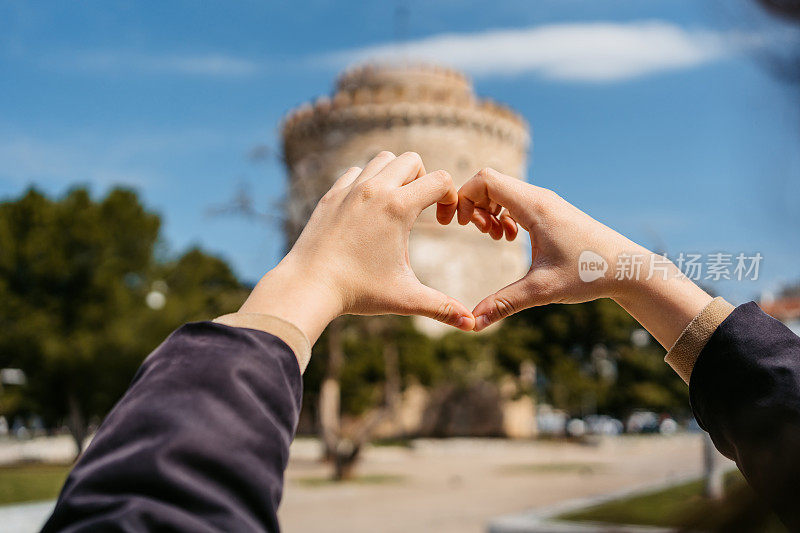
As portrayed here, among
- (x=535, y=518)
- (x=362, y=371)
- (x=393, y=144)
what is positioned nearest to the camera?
(x=535, y=518)

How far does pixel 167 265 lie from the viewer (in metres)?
18.2

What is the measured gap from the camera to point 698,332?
1.11m

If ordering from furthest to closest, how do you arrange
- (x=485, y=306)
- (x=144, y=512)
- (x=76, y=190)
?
(x=76, y=190) < (x=485, y=306) < (x=144, y=512)

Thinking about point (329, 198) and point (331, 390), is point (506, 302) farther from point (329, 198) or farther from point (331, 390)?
point (331, 390)

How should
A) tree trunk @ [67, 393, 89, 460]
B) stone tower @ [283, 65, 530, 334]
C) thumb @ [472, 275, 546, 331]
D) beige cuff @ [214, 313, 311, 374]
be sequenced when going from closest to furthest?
beige cuff @ [214, 313, 311, 374]
thumb @ [472, 275, 546, 331]
tree trunk @ [67, 393, 89, 460]
stone tower @ [283, 65, 530, 334]

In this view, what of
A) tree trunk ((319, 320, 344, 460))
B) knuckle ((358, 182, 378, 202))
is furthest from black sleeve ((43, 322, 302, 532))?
tree trunk ((319, 320, 344, 460))

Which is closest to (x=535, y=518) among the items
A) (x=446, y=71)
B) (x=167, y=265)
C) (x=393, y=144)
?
(x=167, y=265)

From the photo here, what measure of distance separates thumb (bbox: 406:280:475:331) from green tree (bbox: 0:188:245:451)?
15.0 meters

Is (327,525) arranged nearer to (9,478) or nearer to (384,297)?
(9,478)

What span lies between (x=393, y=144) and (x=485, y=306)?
1228 inches

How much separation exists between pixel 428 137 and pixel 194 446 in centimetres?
3226

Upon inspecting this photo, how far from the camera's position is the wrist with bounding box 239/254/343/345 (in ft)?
3.20

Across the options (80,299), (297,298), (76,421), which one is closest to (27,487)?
(76,421)

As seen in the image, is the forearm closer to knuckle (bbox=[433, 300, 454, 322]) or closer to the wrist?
knuckle (bbox=[433, 300, 454, 322])
